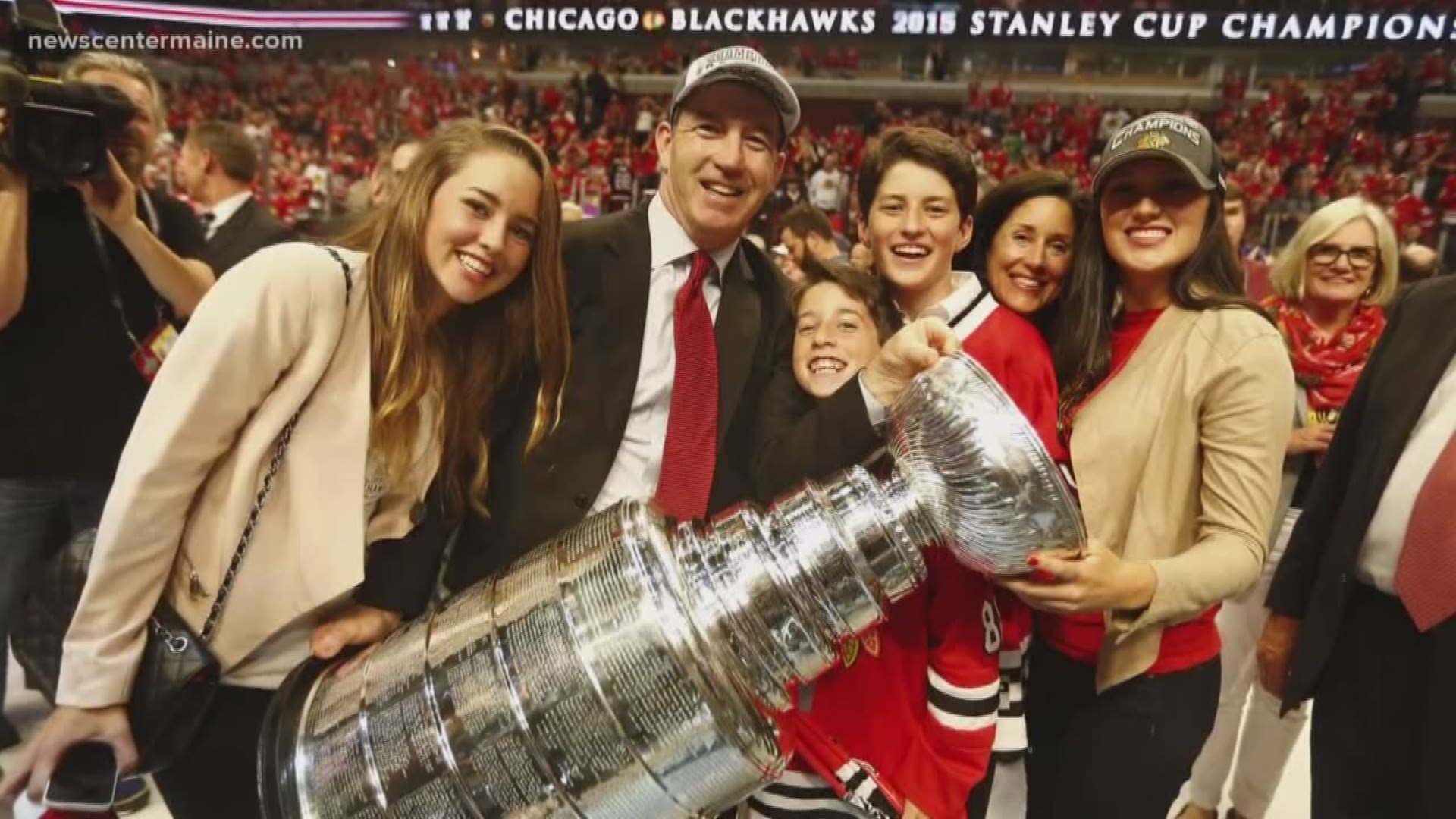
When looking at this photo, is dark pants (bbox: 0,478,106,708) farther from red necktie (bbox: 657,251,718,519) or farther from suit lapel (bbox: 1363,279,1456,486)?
suit lapel (bbox: 1363,279,1456,486)

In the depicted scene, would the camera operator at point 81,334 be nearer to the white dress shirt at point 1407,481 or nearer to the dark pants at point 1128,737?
the dark pants at point 1128,737

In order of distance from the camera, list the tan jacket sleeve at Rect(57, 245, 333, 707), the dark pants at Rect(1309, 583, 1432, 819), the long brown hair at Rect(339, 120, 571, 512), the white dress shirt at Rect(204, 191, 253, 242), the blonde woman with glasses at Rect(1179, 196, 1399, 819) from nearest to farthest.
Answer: the tan jacket sleeve at Rect(57, 245, 333, 707) → the long brown hair at Rect(339, 120, 571, 512) → the dark pants at Rect(1309, 583, 1432, 819) → the blonde woman with glasses at Rect(1179, 196, 1399, 819) → the white dress shirt at Rect(204, 191, 253, 242)

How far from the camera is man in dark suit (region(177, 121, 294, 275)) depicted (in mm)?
2650

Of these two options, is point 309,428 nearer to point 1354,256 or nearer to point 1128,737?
point 1128,737

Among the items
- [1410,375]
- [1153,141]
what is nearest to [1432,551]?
[1410,375]

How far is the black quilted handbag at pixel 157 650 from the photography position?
96cm

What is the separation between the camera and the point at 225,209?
276 centimetres

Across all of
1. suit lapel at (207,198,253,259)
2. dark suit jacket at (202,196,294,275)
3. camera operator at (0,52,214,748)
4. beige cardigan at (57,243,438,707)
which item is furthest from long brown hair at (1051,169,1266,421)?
suit lapel at (207,198,253,259)

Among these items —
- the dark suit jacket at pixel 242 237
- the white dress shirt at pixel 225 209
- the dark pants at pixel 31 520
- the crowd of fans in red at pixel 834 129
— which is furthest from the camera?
the crowd of fans in red at pixel 834 129

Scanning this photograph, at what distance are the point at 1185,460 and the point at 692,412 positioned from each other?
662 millimetres

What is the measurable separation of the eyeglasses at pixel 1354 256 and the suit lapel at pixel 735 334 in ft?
6.26

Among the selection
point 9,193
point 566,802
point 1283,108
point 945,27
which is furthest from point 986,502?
point 1283,108

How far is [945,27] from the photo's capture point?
40.3 ft

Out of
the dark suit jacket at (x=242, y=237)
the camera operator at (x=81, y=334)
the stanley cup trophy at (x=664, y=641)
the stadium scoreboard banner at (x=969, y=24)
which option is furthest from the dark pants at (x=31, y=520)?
the stadium scoreboard banner at (x=969, y=24)
